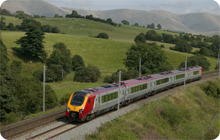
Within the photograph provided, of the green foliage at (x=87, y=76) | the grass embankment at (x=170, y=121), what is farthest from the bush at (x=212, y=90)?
the green foliage at (x=87, y=76)

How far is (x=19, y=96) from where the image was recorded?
3125cm

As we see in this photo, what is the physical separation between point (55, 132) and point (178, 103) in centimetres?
2151

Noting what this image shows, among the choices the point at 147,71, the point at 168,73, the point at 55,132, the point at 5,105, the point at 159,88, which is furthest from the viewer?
the point at 147,71

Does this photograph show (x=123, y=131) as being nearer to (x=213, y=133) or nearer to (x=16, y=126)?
(x=16, y=126)

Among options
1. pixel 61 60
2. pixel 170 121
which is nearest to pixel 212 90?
pixel 170 121

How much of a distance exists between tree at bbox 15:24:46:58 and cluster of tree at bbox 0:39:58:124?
48306 millimetres

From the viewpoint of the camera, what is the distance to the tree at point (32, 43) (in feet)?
264

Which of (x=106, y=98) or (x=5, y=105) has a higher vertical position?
(x=106, y=98)

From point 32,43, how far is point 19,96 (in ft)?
180

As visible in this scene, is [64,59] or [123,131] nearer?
[123,131]

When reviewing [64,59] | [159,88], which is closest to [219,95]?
[159,88]

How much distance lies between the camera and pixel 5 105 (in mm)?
27750

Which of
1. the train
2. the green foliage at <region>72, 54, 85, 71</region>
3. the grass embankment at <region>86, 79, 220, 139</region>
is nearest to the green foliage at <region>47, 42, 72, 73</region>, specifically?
the green foliage at <region>72, 54, 85, 71</region>

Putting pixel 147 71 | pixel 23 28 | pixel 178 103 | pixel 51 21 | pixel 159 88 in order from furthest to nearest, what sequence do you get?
pixel 51 21 < pixel 23 28 < pixel 147 71 < pixel 159 88 < pixel 178 103
